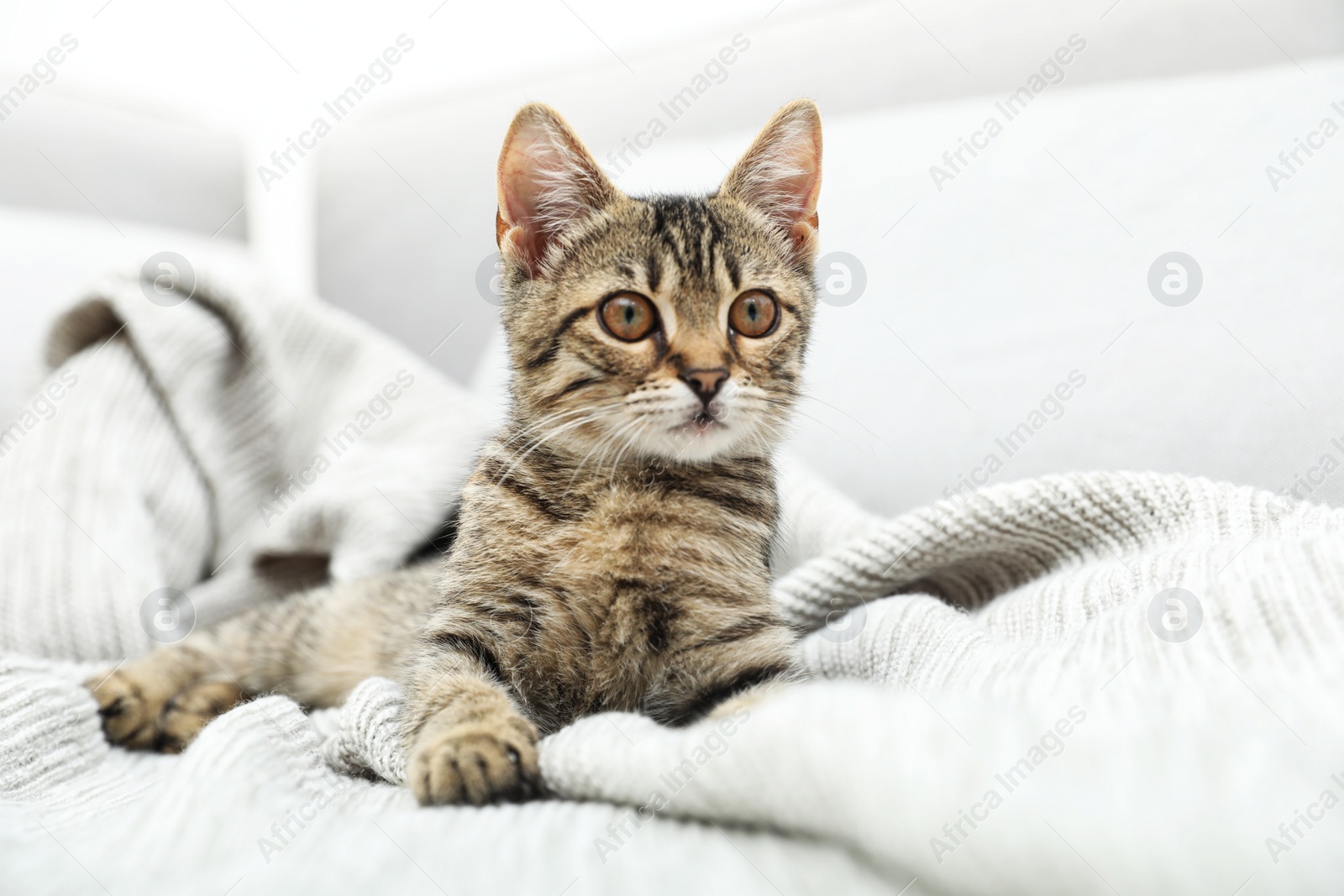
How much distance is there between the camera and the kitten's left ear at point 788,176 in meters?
0.94

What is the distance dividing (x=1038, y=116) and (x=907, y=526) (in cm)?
99

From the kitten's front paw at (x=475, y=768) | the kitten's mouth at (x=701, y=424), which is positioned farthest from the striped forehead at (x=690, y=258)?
the kitten's front paw at (x=475, y=768)

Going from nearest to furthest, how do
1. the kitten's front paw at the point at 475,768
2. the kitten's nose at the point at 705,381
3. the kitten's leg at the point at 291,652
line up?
1. the kitten's front paw at the point at 475,768
2. the kitten's nose at the point at 705,381
3. the kitten's leg at the point at 291,652

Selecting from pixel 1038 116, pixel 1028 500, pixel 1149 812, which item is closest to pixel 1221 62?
pixel 1038 116

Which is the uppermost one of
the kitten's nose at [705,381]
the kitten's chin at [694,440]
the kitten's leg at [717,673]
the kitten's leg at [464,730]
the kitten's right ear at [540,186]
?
the kitten's right ear at [540,186]

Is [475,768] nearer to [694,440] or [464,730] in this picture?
[464,730]

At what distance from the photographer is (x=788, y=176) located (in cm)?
99

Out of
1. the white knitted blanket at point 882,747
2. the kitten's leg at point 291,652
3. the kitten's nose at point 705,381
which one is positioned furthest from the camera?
the kitten's leg at point 291,652

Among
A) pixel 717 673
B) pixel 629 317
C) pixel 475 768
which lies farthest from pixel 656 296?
Result: pixel 475 768

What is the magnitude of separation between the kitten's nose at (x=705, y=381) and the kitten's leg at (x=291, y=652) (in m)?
0.48

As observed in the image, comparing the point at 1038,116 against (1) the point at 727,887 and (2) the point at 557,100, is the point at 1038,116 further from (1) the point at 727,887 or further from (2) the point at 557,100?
(1) the point at 727,887

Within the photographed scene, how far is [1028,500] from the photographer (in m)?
0.88

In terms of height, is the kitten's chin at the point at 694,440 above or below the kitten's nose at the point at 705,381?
below

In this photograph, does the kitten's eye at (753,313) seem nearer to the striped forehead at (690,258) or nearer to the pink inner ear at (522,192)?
the striped forehead at (690,258)
